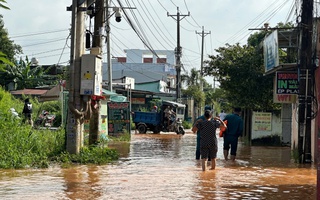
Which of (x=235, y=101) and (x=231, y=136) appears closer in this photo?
(x=231, y=136)

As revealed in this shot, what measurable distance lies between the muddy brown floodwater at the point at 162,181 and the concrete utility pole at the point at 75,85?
3.82ft

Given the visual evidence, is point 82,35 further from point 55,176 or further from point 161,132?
point 161,132

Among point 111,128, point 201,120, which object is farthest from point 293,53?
point 201,120

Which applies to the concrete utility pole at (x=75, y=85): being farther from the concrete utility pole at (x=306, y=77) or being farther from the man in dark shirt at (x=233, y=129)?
the concrete utility pole at (x=306, y=77)

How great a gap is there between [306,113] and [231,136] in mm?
2381

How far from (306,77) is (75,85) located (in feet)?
22.2

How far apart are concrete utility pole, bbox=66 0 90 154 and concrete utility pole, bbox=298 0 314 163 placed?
6362 mm

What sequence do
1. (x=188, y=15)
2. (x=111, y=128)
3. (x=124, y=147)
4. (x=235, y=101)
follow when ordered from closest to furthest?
(x=124, y=147) < (x=111, y=128) < (x=235, y=101) < (x=188, y=15)

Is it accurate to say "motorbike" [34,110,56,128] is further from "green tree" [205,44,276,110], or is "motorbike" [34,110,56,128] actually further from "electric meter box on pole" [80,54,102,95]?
"electric meter box on pole" [80,54,102,95]

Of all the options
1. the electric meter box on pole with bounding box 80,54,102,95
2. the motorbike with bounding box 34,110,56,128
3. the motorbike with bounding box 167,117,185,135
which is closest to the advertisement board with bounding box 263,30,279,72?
the electric meter box on pole with bounding box 80,54,102,95

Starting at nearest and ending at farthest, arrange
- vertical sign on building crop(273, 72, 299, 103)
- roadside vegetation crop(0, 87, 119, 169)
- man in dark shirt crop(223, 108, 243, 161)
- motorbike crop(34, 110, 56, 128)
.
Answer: roadside vegetation crop(0, 87, 119, 169), man in dark shirt crop(223, 108, 243, 161), vertical sign on building crop(273, 72, 299, 103), motorbike crop(34, 110, 56, 128)

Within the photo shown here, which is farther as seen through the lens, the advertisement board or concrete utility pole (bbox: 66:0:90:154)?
the advertisement board

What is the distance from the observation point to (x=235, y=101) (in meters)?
31.8

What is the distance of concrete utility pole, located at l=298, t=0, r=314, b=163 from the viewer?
633 inches
